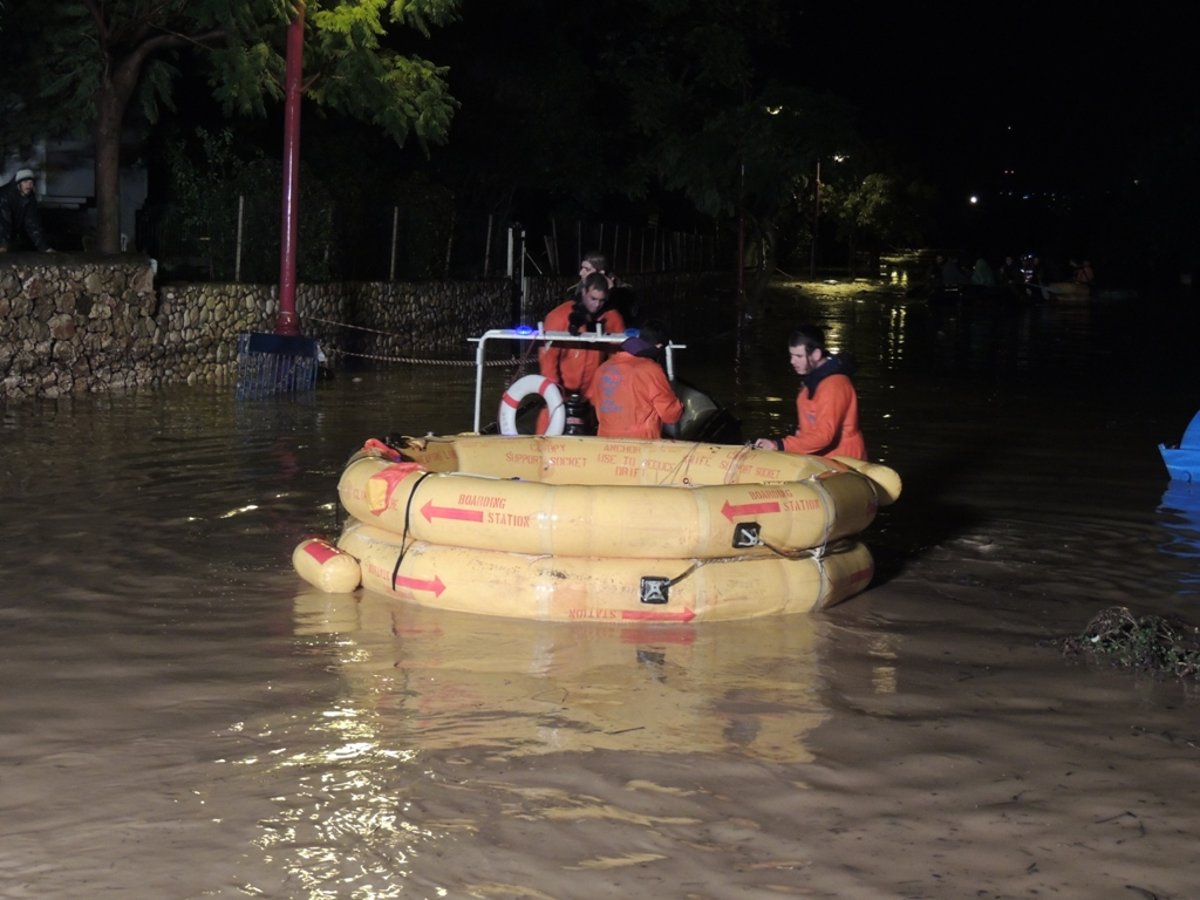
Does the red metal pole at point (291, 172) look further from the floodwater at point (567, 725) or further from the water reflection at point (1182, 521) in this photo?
the water reflection at point (1182, 521)

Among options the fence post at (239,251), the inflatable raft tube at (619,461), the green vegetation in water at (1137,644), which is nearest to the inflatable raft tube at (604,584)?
the inflatable raft tube at (619,461)

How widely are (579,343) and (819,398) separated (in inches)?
78.3

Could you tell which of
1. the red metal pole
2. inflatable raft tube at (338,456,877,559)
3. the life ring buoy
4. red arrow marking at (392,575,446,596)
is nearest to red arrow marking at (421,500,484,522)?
inflatable raft tube at (338,456,877,559)

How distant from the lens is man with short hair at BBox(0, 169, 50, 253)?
1872 centimetres

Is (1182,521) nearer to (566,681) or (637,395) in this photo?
(637,395)

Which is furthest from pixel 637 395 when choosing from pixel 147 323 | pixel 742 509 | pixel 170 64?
pixel 170 64

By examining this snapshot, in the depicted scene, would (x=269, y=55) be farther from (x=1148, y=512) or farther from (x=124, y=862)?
(x=124, y=862)

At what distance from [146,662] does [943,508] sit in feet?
22.0

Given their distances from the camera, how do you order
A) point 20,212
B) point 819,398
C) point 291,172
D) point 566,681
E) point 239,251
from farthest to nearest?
point 239,251 < point 291,172 < point 20,212 < point 819,398 < point 566,681

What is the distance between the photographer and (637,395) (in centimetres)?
1023

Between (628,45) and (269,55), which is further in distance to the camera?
(628,45)

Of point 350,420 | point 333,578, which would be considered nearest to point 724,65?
point 350,420

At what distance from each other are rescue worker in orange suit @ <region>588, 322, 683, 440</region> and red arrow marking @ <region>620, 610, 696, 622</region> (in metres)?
2.02

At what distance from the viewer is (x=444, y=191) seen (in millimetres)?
28266
